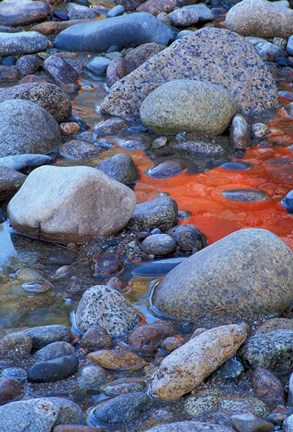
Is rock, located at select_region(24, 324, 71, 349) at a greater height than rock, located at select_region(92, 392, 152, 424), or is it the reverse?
rock, located at select_region(92, 392, 152, 424)

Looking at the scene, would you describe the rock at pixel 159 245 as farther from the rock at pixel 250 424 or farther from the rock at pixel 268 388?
the rock at pixel 250 424

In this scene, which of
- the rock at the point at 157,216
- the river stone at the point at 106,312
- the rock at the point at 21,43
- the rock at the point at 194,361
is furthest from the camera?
the rock at the point at 21,43

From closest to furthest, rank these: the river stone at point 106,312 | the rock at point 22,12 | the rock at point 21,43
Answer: the river stone at point 106,312 < the rock at point 21,43 < the rock at point 22,12

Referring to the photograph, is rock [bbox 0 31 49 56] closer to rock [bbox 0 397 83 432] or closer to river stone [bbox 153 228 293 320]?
river stone [bbox 153 228 293 320]

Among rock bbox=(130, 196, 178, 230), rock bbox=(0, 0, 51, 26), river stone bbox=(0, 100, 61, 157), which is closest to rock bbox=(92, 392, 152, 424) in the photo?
rock bbox=(130, 196, 178, 230)

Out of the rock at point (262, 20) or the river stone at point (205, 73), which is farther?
the rock at point (262, 20)

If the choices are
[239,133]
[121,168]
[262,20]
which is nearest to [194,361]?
[121,168]

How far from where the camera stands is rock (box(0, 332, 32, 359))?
4250mm

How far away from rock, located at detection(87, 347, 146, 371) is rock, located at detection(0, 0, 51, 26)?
7.15m

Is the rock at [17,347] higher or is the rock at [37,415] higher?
the rock at [37,415]

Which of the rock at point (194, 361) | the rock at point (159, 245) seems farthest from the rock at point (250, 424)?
the rock at point (159, 245)

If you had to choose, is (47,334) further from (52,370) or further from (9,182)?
(9,182)

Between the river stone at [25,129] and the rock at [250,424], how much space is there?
3.96 m

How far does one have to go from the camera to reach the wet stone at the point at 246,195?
6.27m
